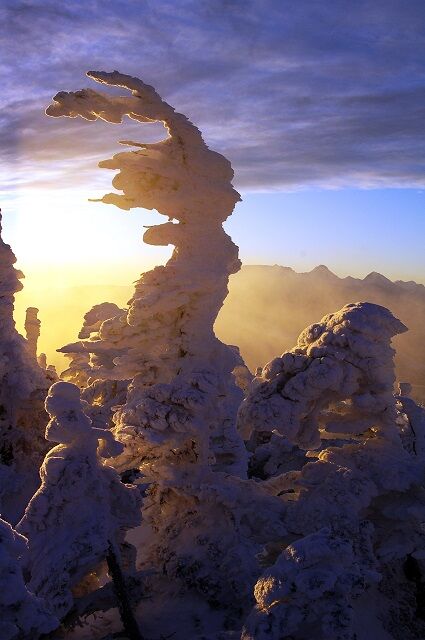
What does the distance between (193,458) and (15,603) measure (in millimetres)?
6208

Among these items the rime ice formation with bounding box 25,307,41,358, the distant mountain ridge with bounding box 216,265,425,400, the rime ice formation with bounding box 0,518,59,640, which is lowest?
the rime ice formation with bounding box 0,518,59,640

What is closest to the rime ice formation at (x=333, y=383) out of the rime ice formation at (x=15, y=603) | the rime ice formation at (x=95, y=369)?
the rime ice formation at (x=95, y=369)

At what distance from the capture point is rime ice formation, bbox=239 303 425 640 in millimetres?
10250

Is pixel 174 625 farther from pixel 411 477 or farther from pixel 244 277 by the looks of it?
pixel 244 277

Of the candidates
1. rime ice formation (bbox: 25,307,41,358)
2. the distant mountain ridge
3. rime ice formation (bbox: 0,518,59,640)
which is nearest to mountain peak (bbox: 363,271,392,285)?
the distant mountain ridge

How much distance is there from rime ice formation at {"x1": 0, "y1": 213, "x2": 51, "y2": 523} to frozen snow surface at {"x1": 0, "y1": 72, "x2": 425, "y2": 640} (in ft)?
5.35

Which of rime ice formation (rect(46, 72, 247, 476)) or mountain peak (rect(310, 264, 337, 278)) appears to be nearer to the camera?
rime ice formation (rect(46, 72, 247, 476))

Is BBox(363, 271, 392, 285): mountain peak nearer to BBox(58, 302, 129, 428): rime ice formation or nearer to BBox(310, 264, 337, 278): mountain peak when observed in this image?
BBox(310, 264, 337, 278): mountain peak

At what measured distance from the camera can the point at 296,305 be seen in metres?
68.2

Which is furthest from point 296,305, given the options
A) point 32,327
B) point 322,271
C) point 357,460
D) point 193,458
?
point 193,458

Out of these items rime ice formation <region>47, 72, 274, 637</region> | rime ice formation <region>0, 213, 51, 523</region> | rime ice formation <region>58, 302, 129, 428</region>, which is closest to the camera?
rime ice formation <region>47, 72, 274, 637</region>

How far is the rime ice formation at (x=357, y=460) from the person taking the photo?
1025 cm

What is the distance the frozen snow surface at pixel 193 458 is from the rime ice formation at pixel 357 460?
0.03 meters

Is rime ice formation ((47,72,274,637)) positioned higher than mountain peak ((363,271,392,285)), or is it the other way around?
mountain peak ((363,271,392,285))
